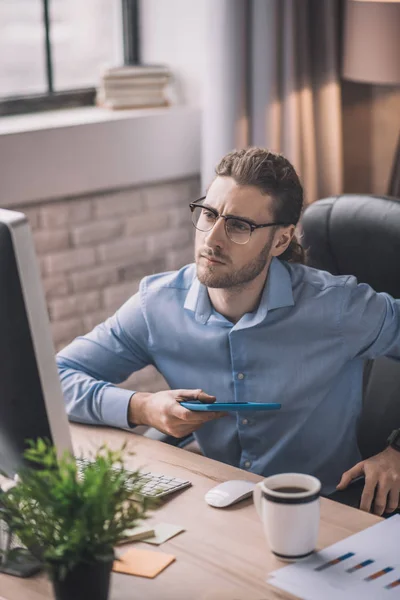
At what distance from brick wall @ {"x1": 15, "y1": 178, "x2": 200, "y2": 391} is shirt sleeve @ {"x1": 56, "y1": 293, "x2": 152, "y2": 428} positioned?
1060 mm

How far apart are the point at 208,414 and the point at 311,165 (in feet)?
5.69

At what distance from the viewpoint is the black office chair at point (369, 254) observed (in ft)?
7.06

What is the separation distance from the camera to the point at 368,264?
219cm

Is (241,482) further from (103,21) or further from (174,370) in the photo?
(103,21)

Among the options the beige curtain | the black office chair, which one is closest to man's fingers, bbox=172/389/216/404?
the black office chair

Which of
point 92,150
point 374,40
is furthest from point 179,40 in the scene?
point 374,40

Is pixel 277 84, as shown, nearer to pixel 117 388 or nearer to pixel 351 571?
pixel 117 388

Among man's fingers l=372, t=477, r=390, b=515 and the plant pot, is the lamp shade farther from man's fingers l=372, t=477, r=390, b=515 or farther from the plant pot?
the plant pot

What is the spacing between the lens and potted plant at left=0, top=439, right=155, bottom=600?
3.88 ft

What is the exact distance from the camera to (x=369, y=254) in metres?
2.19

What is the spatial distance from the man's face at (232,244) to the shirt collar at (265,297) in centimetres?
3

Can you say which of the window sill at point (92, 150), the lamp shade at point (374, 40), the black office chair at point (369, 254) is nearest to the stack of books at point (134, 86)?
the window sill at point (92, 150)

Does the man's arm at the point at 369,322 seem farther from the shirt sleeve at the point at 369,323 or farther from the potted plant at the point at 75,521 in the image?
the potted plant at the point at 75,521

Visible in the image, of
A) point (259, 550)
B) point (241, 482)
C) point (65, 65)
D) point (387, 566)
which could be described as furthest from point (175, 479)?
point (65, 65)
